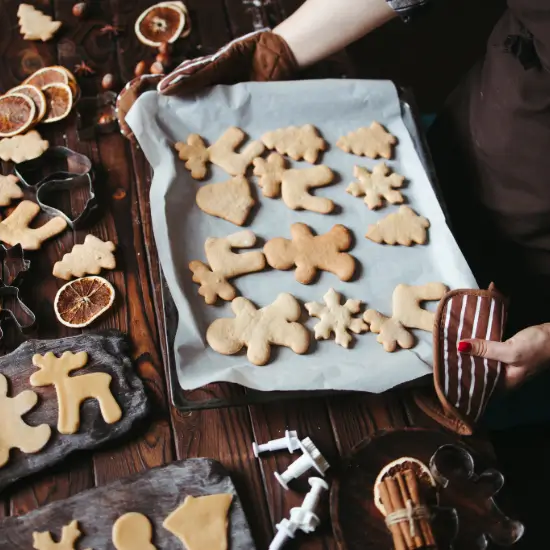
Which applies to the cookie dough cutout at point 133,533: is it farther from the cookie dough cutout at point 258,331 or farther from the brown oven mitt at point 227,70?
the brown oven mitt at point 227,70

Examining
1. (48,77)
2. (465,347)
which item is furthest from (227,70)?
(465,347)

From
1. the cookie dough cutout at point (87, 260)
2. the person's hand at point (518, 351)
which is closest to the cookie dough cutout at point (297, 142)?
the cookie dough cutout at point (87, 260)

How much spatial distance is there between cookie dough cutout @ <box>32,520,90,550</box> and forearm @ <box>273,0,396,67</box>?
3.26 ft

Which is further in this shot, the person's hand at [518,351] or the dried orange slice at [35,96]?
the dried orange slice at [35,96]

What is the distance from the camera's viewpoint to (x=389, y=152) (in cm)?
128

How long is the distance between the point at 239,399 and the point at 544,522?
1103 millimetres

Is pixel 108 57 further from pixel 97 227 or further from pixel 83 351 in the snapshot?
pixel 83 351

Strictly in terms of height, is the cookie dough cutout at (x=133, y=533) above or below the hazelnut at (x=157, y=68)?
below

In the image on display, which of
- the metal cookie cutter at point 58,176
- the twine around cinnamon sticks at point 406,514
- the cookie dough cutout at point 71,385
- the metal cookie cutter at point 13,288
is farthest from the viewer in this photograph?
the metal cookie cutter at point 58,176

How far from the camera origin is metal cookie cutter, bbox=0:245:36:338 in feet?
3.40

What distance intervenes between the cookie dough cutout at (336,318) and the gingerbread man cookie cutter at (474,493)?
0.79ft

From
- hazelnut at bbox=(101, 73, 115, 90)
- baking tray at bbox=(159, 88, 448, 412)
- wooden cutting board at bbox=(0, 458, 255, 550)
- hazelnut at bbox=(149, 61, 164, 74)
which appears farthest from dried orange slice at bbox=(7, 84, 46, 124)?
wooden cutting board at bbox=(0, 458, 255, 550)

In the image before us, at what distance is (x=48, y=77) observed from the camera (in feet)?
4.31

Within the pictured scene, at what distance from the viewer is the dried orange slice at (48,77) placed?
1.31 meters
